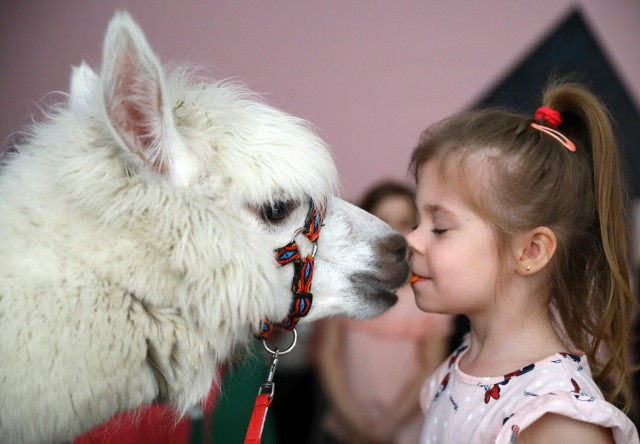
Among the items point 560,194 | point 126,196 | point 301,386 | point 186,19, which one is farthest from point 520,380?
point 186,19

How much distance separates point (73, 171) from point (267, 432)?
1.45 m

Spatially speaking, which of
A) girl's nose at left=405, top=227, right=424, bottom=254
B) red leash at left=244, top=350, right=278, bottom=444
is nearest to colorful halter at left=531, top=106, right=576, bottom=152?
girl's nose at left=405, top=227, right=424, bottom=254

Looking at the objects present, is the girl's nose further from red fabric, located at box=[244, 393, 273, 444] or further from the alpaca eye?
red fabric, located at box=[244, 393, 273, 444]

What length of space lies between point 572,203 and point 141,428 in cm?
122

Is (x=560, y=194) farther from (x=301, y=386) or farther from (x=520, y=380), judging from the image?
(x=301, y=386)

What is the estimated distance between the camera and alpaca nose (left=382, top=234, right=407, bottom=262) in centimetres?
131

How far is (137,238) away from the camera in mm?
1013

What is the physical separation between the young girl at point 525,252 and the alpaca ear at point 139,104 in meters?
0.56

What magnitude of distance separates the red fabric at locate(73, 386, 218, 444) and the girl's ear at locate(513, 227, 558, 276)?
27.6 inches

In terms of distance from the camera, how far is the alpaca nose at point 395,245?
1309 millimetres

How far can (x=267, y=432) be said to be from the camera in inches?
85.7

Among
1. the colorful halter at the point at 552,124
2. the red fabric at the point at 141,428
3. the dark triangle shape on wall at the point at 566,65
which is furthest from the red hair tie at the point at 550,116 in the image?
the dark triangle shape on wall at the point at 566,65

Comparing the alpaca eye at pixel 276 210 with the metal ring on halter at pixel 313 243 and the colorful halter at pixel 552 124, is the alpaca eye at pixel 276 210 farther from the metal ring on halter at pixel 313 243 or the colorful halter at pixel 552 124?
the colorful halter at pixel 552 124

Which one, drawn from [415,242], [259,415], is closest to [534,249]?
[415,242]
